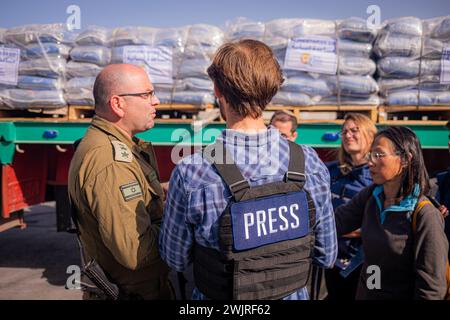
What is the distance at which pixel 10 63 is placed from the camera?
11.0 ft

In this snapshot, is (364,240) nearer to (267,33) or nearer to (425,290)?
(425,290)

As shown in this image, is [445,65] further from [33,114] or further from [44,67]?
[33,114]

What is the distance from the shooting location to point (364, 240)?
1984 mm

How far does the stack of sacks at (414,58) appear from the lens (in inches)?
118

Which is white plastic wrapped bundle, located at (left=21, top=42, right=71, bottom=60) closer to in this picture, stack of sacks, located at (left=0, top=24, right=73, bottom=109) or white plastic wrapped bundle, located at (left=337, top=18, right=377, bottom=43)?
stack of sacks, located at (left=0, top=24, right=73, bottom=109)

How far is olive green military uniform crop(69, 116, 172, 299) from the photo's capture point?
1.46 meters

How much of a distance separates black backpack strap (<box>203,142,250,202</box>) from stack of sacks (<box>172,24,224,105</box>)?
2096 millimetres

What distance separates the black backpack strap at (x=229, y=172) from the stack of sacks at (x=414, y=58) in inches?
96.1

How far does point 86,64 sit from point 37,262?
108 inches

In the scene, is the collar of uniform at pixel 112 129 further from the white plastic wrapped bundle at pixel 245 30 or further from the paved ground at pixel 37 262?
the paved ground at pixel 37 262

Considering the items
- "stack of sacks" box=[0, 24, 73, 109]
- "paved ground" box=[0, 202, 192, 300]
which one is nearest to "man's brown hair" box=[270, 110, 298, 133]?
"stack of sacks" box=[0, 24, 73, 109]

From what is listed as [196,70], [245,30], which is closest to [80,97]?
[196,70]

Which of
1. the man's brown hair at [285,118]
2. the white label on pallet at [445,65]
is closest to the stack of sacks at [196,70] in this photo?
the man's brown hair at [285,118]
